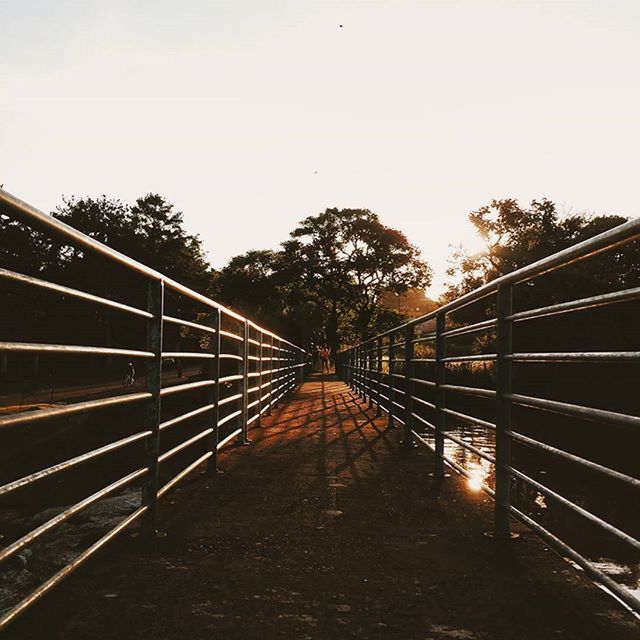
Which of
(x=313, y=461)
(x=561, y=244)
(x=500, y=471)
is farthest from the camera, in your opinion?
(x=561, y=244)

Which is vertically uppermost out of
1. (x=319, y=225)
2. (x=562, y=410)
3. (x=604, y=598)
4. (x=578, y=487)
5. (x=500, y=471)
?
(x=319, y=225)

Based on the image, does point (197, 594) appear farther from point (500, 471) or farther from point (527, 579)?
point (500, 471)

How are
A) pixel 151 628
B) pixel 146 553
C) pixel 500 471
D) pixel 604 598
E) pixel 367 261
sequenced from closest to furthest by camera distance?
pixel 151 628 → pixel 604 598 → pixel 146 553 → pixel 500 471 → pixel 367 261

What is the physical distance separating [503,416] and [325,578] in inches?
43.5

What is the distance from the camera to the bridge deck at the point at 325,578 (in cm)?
182

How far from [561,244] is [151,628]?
113ft

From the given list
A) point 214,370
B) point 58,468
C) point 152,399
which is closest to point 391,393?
point 214,370

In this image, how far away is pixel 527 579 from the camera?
2.26 meters

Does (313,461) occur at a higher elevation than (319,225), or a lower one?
lower

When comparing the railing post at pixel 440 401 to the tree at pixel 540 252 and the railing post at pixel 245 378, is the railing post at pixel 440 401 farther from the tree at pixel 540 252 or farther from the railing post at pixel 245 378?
the tree at pixel 540 252

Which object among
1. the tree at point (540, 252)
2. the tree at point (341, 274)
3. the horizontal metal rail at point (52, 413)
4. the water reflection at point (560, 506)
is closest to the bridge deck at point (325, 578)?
the water reflection at point (560, 506)

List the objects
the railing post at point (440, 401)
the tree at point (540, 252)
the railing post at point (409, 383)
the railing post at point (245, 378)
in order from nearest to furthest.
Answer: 1. the railing post at point (440, 401)
2. the railing post at point (409, 383)
3. the railing post at point (245, 378)
4. the tree at point (540, 252)

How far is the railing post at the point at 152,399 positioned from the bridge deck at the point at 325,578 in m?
0.16

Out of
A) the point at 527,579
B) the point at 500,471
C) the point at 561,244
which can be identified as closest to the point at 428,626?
the point at 527,579
